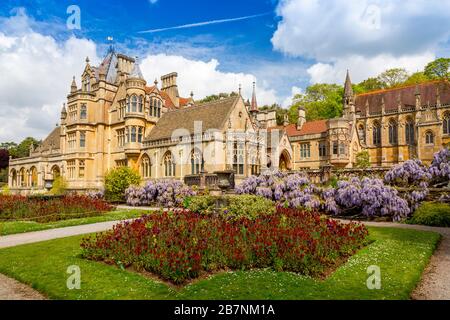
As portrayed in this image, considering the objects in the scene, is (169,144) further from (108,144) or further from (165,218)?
(165,218)

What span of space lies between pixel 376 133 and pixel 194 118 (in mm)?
32069

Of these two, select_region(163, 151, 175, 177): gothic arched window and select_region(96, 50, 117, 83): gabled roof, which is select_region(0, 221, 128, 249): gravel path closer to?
select_region(163, 151, 175, 177): gothic arched window

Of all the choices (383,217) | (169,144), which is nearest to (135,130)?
(169,144)

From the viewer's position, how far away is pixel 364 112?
5009cm

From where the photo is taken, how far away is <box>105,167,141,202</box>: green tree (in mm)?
26859

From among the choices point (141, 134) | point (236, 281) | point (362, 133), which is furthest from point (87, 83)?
point (362, 133)

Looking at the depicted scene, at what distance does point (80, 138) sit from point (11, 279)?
35.1 meters

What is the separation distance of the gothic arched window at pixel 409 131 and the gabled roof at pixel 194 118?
29.4 meters

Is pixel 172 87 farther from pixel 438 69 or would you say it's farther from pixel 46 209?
pixel 438 69

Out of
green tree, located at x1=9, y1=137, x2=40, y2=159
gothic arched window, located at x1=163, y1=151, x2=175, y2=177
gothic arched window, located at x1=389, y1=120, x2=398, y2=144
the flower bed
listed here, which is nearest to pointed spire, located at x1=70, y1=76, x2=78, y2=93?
gothic arched window, located at x1=163, y1=151, x2=175, y2=177

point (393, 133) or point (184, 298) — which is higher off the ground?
point (393, 133)

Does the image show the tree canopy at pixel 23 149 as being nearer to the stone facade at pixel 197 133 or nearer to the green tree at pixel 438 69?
the stone facade at pixel 197 133

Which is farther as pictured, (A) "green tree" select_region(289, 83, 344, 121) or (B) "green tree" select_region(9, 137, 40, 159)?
(B) "green tree" select_region(9, 137, 40, 159)

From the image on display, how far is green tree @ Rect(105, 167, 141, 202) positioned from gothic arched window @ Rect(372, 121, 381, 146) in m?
38.5
